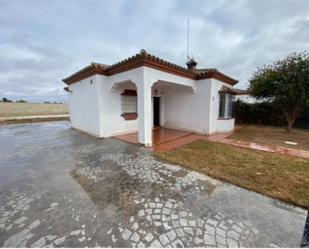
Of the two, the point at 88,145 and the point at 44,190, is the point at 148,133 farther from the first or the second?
the point at 44,190

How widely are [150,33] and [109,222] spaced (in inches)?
353

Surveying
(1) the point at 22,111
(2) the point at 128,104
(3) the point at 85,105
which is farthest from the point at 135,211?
(1) the point at 22,111

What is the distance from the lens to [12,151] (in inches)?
228

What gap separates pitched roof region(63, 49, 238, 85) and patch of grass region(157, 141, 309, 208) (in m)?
3.58

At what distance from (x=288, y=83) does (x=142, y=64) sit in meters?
8.56

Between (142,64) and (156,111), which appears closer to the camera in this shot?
(142,64)

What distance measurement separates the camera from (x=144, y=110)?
5738 millimetres

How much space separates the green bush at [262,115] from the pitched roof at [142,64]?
15.3 ft

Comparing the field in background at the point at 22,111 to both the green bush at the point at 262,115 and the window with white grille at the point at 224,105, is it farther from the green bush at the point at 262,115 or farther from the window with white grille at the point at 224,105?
the green bush at the point at 262,115

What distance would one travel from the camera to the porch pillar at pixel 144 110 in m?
5.64

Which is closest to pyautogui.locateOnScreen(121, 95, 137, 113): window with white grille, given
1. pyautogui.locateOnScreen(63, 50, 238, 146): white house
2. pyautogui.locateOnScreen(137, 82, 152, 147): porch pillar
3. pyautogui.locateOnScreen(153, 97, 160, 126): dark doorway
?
pyautogui.locateOnScreen(63, 50, 238, 146): white house

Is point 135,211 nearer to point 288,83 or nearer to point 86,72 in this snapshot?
point 86,72

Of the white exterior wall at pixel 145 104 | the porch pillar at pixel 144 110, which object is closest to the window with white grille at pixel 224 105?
the white exterior wall at pixel 145 104

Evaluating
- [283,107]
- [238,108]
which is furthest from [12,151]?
[238,108]
